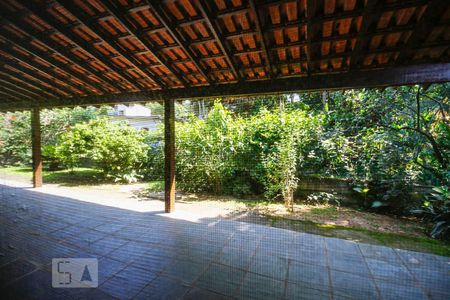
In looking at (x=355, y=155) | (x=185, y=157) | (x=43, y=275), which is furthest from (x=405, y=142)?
(x=43, y=275)

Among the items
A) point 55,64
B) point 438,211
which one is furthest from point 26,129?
point 438,211

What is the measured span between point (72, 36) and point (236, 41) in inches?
68.9

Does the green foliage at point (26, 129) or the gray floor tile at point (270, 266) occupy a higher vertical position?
the green foliage at point (26, 129)

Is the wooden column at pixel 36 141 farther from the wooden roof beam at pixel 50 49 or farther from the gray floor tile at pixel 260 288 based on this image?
the gray floor tile at pixel 260 288

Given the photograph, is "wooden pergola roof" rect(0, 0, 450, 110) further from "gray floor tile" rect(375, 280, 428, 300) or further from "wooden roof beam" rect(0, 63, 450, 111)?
"gray floor tile" rect(375, 280, 428, 300)

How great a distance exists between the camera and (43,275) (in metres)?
1.94

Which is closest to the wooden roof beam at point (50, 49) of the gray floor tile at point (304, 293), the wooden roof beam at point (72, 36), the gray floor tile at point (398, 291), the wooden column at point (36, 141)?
the wooden roof beam at point (72, 36)

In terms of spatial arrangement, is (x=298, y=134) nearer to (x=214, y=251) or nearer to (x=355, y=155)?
(x=355, y=155)

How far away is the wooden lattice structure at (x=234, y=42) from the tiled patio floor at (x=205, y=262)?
1928 mm

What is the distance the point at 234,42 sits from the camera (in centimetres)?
218

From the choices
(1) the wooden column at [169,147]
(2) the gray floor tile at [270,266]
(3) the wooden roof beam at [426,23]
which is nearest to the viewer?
(3) the wooden roof beam at [426,23]

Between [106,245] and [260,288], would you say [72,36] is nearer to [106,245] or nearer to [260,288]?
[106,245]

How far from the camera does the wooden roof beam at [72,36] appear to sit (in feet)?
6.40

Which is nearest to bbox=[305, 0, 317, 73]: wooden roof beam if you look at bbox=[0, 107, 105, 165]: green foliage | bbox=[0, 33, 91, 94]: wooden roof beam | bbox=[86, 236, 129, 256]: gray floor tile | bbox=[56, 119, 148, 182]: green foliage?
bbox=[86, 236, 129, 256]: gray floor tile
